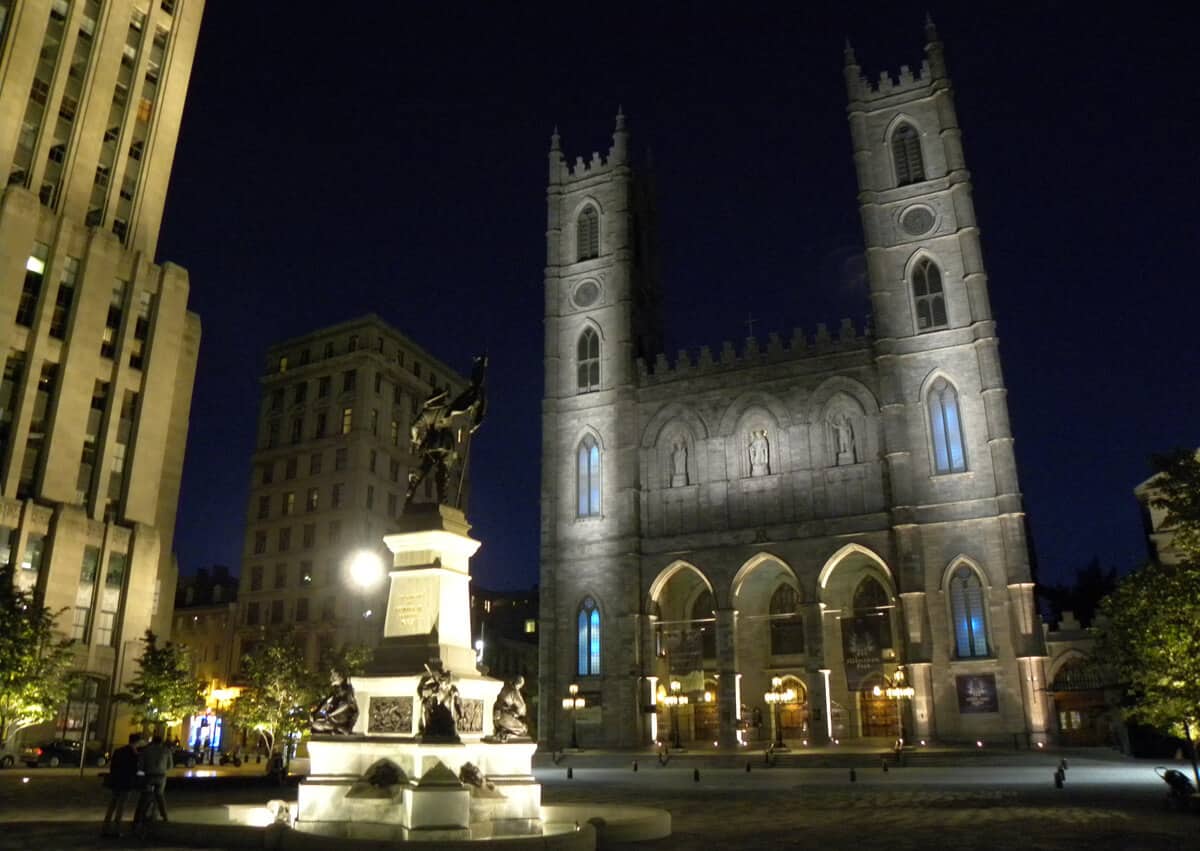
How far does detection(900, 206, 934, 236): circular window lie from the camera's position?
49.1 metres

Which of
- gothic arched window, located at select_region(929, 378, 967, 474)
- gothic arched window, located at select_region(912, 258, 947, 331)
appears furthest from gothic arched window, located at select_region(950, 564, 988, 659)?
gothic arched window, located at select_region(912, 258, 947, 331)

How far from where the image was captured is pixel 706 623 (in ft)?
174

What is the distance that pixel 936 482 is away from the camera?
4406 centimetres

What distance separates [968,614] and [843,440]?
1008 centimetres

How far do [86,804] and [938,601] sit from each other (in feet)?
114

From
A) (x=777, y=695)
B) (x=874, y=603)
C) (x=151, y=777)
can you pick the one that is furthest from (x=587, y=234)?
(x=151, y=777)

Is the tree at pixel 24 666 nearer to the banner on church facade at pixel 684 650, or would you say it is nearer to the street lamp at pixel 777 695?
the banner on church facade at pixel 684 650

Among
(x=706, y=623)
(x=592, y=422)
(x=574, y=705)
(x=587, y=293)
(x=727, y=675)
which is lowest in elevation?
(x=574, y=705)

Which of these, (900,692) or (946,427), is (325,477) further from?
(946,427)

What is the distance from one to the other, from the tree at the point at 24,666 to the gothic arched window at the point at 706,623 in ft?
102

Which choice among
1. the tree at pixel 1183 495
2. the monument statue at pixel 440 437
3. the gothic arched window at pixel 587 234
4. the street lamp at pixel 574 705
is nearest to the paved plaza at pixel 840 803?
the tree at pixel 1183 495

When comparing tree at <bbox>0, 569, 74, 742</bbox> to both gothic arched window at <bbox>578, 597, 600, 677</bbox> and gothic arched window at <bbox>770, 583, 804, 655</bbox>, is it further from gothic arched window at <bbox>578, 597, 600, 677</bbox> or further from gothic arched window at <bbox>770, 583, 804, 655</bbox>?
gothic arched window at <bbox>770, 583, 804, 655</bbox>

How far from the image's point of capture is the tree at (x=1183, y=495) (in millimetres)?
18453

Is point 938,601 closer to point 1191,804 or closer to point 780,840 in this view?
point 1191,804
